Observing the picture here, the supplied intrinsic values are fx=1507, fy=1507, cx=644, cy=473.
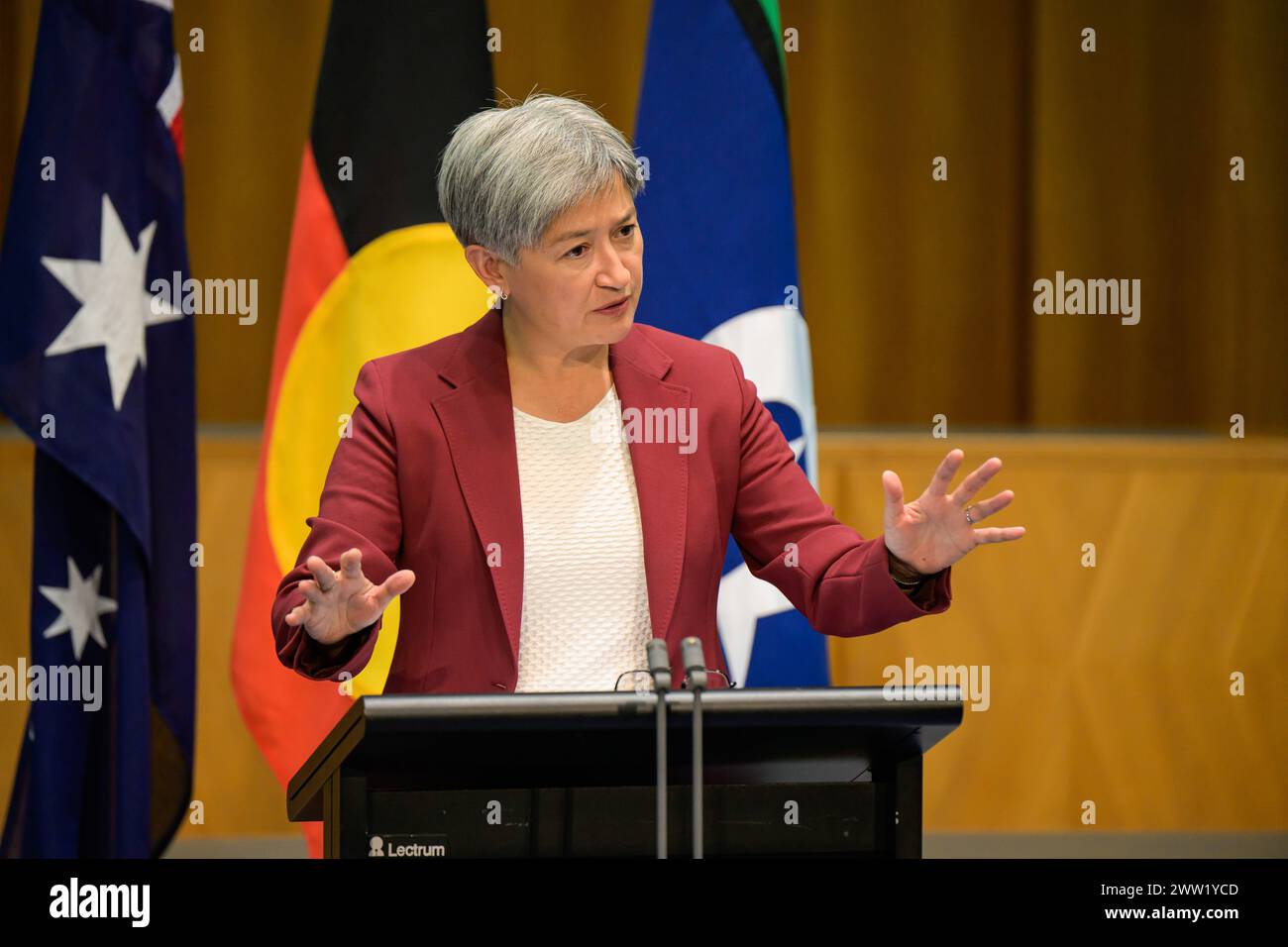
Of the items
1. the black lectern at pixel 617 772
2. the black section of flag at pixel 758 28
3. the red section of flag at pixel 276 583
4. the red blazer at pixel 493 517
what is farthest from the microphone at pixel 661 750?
the black section of flag at pixel 758 28

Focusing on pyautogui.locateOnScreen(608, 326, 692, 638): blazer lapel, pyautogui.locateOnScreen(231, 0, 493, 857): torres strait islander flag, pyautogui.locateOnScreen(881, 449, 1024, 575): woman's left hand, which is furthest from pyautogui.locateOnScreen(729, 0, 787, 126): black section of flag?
pyautogui.locateOnScreen(881, 449, 1024, 575): woman's left hand

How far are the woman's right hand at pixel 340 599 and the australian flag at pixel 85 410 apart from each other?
1380 mm

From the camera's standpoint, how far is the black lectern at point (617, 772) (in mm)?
1560

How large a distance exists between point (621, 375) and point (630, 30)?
11.0 feet

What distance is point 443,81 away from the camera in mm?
3354

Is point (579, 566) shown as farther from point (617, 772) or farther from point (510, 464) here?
point (617, 772)

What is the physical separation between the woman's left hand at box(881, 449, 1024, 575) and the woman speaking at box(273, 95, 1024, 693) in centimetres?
A: 9

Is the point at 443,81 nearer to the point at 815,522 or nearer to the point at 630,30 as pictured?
the point at 815,522

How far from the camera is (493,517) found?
226 centimetres

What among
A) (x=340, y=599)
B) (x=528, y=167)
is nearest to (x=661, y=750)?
(x=340, y=599)

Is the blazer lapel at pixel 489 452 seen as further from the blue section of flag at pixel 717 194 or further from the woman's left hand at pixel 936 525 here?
the blue section of flag at pixel 717 194

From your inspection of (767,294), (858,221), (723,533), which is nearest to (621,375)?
(723,533)

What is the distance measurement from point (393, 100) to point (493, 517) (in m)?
1.44

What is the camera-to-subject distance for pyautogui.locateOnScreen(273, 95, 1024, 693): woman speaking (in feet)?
7.29
